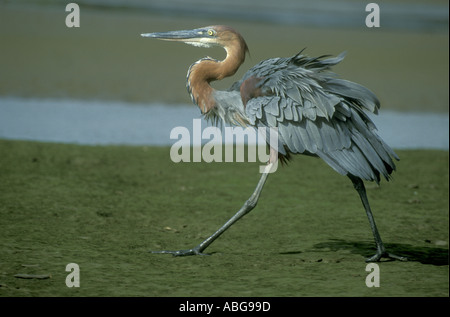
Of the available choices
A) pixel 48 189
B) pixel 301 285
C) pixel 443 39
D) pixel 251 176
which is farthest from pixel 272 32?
pixel 301 285

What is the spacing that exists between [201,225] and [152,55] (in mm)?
13659

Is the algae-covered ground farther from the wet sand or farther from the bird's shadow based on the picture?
the wet sand

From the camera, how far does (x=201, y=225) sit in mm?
7449

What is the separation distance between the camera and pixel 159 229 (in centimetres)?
727

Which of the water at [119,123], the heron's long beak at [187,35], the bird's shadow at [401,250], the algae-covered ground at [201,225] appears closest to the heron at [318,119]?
the bird's shadow at [401,250]

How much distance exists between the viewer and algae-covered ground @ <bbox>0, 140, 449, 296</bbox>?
551 centimetres

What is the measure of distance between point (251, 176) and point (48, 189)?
2818 millimetres

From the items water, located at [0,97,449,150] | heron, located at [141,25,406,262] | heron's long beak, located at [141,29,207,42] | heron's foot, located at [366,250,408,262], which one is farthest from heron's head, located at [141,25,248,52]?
water, located at [0,97,449,150]

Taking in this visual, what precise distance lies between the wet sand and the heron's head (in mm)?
8537

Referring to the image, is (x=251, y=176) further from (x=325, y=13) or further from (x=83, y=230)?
(x=325, y=13)

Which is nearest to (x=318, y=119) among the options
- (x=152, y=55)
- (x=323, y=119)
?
(x=323, y=119)

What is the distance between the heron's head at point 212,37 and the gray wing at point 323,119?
864mm

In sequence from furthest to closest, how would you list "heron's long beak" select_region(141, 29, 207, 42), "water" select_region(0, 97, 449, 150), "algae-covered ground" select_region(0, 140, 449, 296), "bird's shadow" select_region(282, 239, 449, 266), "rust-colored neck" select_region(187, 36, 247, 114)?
"water" select_region(0, 97, 449, 150)
"heron's long beak" select_region(141, 29, 207, 42)
"rust-colored neck" select_region(187, 36, 247, 114)
"bird's shadow" select_region(282, 239, 449, 266)
"algae-covered ground" select_region(0, 140, 449, 296)

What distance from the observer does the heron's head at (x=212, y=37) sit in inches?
283
